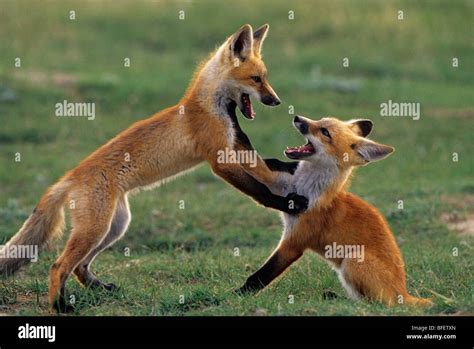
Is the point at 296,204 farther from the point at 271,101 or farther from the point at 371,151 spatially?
the point at 271,101

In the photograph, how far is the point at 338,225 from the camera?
8617 millimetres

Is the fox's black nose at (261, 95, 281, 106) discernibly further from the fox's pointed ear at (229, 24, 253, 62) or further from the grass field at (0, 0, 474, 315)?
the grass field at (0, 0, 474, 315)

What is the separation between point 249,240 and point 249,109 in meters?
3.05

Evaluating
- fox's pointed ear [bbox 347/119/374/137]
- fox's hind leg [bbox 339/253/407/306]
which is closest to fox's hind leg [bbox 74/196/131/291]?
fox's hind leg [bbox 339/253/407/306]

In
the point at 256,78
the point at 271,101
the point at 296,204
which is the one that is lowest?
the point at 296,204

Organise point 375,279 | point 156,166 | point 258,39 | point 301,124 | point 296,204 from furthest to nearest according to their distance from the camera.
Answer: point 258,39 → point 156,166 → point 301,124 → point 296,204 → point 375,279

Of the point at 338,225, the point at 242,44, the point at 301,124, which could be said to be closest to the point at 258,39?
the point at 242,44

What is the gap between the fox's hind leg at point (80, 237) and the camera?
8.23m

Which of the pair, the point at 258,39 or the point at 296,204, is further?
the point at 258,39

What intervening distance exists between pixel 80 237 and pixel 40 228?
2.00ft

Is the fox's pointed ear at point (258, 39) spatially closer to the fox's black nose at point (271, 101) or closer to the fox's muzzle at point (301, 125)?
the fox's black nose at point (271, 101)

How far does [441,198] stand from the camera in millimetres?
13203

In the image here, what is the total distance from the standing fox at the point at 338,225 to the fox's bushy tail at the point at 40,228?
2.01m

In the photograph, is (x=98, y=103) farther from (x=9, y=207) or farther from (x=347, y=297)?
(x=347, y=297)
